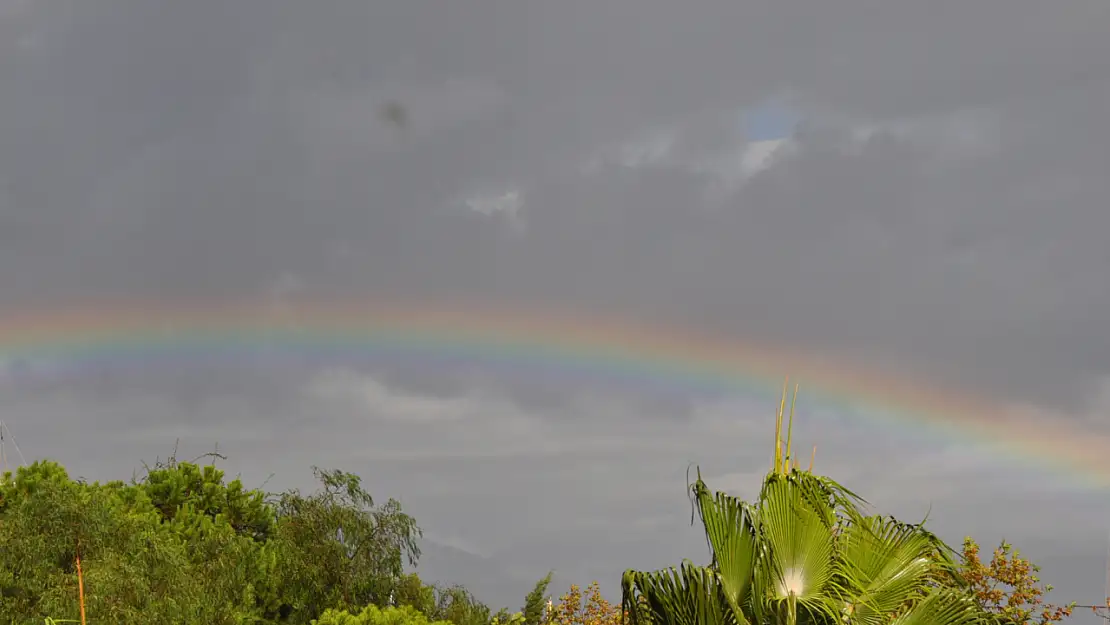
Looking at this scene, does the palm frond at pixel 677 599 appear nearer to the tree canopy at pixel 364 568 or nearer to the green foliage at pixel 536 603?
the tree canopy at pixel 364 568

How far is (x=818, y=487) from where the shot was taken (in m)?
11.9

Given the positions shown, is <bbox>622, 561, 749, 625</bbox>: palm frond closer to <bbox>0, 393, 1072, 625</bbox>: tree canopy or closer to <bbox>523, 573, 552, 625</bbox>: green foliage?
<bbox>0, 393, 1072, 625</bbox>: tree canopy

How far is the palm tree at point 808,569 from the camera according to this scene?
11.2m

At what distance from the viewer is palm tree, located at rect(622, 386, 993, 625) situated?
36.6ft

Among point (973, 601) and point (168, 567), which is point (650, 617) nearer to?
point (973, 601)

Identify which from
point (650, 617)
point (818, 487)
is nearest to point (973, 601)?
point (818, 487)

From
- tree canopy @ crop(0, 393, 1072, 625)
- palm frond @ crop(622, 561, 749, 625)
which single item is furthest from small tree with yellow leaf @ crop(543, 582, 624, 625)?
palm frond @ crop(622, 561, 749, 625)

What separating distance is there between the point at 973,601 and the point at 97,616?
1666 cm

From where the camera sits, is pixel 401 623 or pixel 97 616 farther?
pixel 401 623

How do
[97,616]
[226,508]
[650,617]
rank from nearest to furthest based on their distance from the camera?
1. [650,617]
2. [97,616]
3. [226,508]

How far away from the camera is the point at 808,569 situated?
37.3 feet

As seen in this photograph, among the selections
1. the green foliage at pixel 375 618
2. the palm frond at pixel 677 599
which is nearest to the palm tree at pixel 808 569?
the palm frond at pixel 677 599

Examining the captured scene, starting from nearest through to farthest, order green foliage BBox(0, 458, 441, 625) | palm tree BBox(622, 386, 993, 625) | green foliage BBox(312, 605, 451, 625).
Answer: palm tree BBox(622, 386, 993, 625) → green foliage BBox(0, 458, 441, 625) → green foliage BBox(312, 605, 451, 625)

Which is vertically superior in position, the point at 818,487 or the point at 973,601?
the point at 818,487
